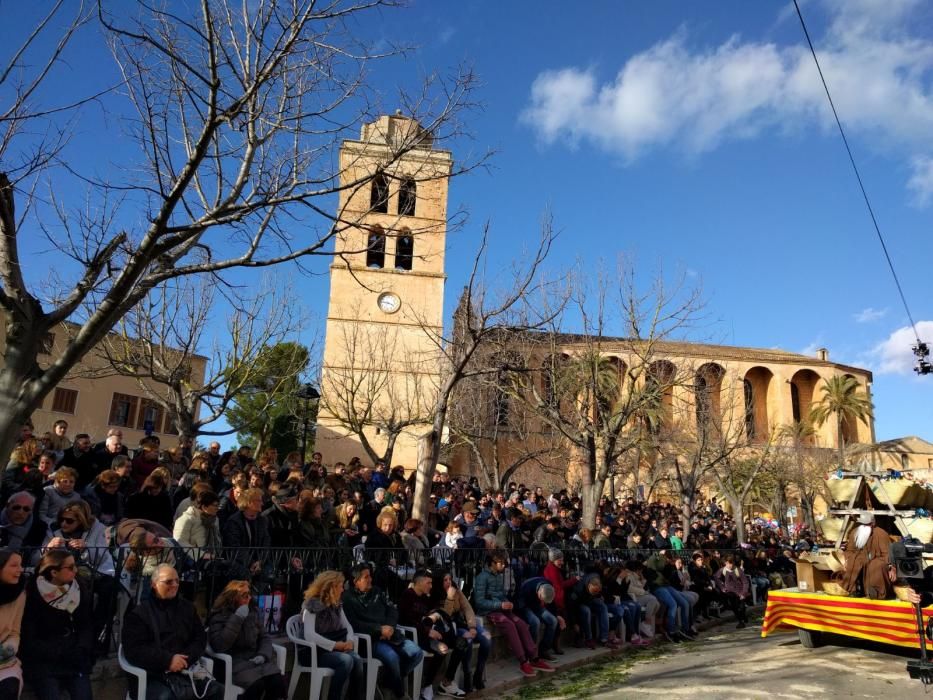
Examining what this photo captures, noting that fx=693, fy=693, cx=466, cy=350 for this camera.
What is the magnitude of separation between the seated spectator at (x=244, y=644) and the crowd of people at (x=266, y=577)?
0.4 inches

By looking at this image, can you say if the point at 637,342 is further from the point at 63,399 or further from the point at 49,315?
the point at 63,399

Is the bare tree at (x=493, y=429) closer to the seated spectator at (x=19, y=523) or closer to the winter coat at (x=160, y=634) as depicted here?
the seated spectator at (x=19, y=523)

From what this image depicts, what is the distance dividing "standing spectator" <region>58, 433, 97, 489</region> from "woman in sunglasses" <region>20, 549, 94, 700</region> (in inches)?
181

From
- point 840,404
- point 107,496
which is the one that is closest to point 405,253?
point 107,496

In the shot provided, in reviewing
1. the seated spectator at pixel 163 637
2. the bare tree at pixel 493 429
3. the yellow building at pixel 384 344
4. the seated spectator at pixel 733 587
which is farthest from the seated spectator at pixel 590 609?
the bare tree at pixel 493 429

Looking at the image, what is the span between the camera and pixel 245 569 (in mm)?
6727

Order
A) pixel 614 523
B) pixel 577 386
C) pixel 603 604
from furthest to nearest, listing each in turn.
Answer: pixel 577 386, pixel 614 523, pixel 603 604

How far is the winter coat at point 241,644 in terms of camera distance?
5.57 metres

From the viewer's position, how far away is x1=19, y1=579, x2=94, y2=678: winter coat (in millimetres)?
4699

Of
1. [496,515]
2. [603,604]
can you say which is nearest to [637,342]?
[496,515]

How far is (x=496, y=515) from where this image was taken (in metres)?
12.9

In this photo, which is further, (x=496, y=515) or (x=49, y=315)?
(x=496, y=515)

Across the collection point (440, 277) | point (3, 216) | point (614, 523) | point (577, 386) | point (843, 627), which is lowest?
point (843, 627)

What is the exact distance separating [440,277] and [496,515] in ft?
67.4
